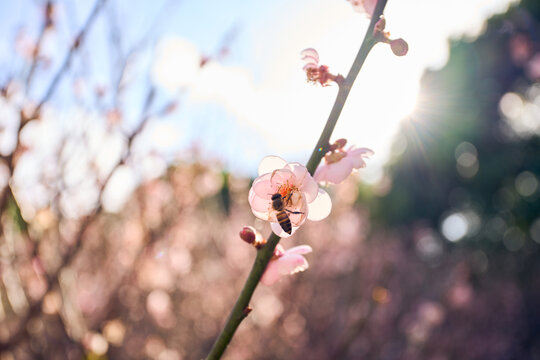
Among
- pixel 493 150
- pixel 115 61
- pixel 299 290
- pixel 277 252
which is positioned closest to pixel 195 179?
pixel 299 290

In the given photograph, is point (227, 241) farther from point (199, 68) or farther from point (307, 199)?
point (307, 199)

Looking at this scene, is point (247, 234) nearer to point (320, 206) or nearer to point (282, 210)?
point (282, 210)

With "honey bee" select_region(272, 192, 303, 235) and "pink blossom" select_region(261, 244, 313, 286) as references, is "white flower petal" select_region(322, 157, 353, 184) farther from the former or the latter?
"pink blossom" select_region(261, 244, 313, 286)

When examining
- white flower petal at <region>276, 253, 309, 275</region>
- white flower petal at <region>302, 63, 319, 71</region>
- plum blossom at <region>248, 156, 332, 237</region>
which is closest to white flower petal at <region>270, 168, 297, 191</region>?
plum blossom at <region>248, 156, 332, 237</region>

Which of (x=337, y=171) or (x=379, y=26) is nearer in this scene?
(x=379, y=26)

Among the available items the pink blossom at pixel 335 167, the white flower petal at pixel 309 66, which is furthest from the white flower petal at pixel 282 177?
the white flower petal at pixel 309 66

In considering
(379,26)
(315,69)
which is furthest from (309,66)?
(379,26)
